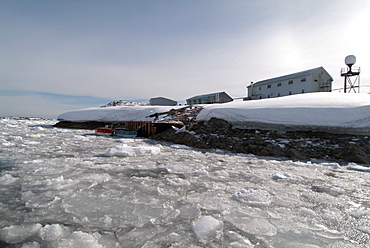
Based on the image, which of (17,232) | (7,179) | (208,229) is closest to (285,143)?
(208,229)

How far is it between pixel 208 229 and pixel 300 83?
87.1 feet

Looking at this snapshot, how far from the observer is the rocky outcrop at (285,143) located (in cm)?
646

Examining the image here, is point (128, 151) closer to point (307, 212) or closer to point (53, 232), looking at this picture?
point (53, 232)

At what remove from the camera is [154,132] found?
1345 cm

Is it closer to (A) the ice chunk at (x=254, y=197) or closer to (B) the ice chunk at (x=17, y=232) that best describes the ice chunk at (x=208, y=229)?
(A) the ice chunk at (x=254, y=197)

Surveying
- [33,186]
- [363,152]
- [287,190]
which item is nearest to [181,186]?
[287,190]

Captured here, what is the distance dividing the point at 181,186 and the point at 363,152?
6958mm

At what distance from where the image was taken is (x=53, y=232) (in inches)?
77.5

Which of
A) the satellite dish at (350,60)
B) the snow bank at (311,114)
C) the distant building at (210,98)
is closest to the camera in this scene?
the snow bank at (311,114)

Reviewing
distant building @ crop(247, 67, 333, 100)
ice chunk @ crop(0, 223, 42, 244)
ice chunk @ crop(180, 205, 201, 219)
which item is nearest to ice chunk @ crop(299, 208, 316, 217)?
ice chunk @ crop(180, 205, 201, 219)

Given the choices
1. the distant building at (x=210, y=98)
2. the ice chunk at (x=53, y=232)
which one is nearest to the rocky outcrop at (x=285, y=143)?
the ice chunk at (x=53, y=232)

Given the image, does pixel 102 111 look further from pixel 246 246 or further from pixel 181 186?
pixel 246 246

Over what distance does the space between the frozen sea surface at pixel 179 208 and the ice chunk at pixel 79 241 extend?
1 centimetres

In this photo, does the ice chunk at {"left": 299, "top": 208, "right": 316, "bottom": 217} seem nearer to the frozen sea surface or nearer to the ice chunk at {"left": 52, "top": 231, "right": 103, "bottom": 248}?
the frozen sea surface
